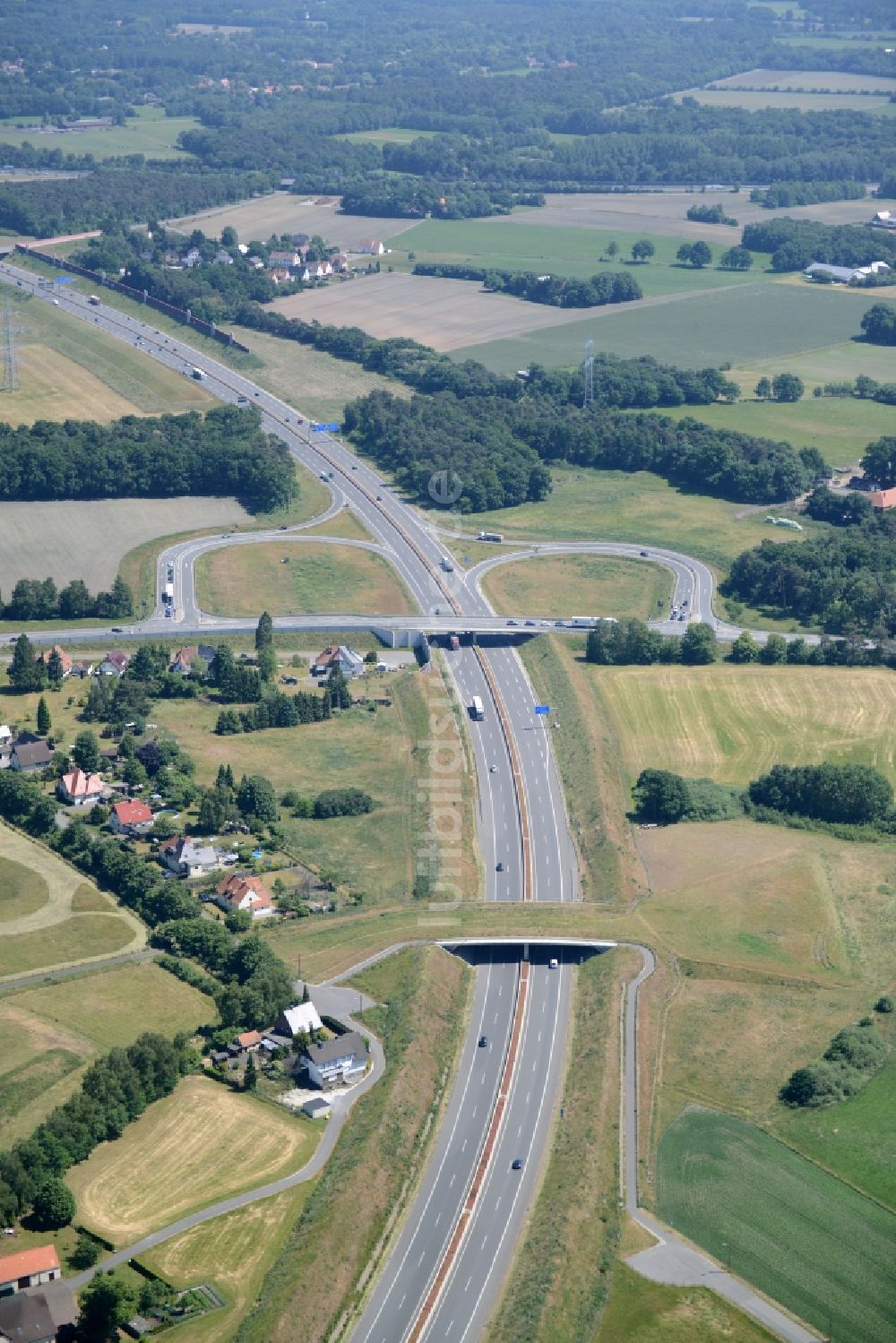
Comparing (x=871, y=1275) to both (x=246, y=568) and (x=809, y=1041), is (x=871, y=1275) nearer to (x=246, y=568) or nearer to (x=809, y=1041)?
(x=809, y=1041)

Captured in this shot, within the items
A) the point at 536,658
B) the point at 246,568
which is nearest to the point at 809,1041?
the point at 536,658

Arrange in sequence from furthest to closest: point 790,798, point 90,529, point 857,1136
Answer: point 90,529
point 790,798
point 857,1136

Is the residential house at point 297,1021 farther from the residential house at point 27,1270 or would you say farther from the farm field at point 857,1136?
the farm field at point 857,1136

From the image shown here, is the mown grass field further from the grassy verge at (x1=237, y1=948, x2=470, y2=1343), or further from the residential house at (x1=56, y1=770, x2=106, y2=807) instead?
the residential house at (x1=56, y1=770, x2=106, y2=807)

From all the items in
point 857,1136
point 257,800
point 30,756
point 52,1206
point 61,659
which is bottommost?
point 857,1136

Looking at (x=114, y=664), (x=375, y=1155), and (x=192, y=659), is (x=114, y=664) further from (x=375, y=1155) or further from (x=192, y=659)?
(x=375, y=1155)

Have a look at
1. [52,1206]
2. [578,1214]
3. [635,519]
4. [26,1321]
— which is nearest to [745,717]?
[635,519]

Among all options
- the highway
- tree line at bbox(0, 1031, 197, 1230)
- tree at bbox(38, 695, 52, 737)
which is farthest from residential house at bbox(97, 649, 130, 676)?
tree line at bbox(0, 1031, 197, 1230)
